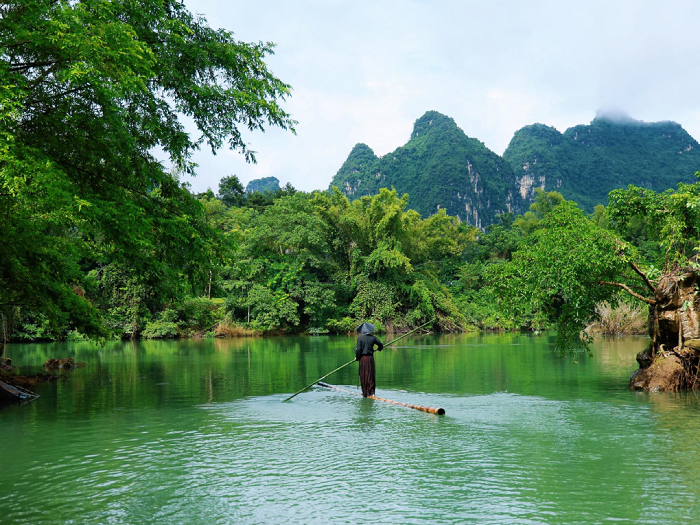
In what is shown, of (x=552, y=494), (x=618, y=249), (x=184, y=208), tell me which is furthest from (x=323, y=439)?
(x=618, y=249)

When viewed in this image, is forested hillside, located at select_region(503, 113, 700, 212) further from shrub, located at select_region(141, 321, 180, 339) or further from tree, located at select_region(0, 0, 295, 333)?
tree, located at select_region(0, 0, 295, 333)

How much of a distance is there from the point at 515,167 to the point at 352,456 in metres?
139

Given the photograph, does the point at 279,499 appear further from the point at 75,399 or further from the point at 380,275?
the point at 380,275

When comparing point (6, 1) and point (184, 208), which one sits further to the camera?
point (184, 208)

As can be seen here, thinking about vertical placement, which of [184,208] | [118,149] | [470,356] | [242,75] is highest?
[242,75]

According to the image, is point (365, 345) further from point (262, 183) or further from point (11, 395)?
A: point (262, 183)

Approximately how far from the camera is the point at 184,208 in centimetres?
1417

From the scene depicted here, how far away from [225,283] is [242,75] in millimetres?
36575

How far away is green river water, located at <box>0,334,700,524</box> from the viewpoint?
6.06 metres

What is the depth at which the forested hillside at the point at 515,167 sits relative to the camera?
117 metres

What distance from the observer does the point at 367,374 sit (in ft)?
46.1

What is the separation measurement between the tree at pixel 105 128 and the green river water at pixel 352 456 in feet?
10.5

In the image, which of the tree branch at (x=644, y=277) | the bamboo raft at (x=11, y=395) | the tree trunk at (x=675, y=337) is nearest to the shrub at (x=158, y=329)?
the bamboo raft at (x=11, y=395)

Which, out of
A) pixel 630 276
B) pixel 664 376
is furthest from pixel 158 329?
pixel 664 376
